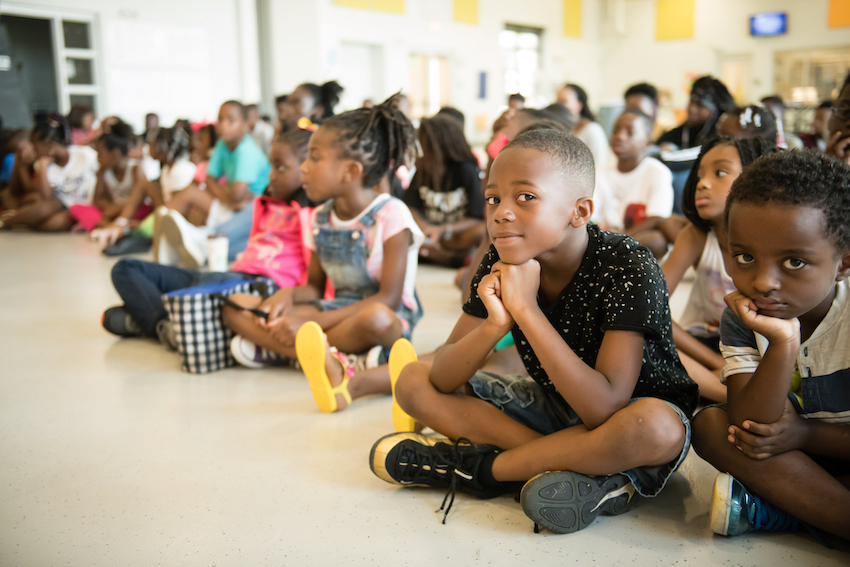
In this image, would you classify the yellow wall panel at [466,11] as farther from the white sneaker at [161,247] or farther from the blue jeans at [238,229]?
the white sneaker at [161,247]

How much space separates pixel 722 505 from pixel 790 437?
0.49 feet

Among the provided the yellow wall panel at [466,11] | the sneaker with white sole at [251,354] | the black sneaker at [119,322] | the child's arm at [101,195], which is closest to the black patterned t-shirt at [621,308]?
the sneaker with white sole at [251,354]

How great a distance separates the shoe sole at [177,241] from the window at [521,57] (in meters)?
9.49

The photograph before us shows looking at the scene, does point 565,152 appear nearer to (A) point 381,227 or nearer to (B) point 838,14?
(A) point 381,227

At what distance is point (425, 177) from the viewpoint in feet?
11.0

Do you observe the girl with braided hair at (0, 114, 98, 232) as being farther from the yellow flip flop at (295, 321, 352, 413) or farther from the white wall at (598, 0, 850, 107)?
the white wall at (598, 0, 850, 107)

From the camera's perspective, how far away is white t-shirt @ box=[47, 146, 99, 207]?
522 cm

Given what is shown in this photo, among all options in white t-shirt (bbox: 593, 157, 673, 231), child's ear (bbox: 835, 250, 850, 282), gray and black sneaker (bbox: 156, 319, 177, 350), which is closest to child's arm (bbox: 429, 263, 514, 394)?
child's ear (bbox: 835, 250, 850, 282)

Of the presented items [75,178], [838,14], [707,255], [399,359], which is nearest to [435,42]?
[838,14]

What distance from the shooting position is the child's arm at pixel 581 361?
1025 mm

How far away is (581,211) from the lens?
3.60ft

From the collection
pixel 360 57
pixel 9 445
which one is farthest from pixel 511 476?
pixel 360 57

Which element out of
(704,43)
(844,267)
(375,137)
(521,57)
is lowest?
(844,267)

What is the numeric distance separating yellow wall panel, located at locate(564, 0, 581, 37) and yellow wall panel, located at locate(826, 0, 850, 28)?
4135mm
